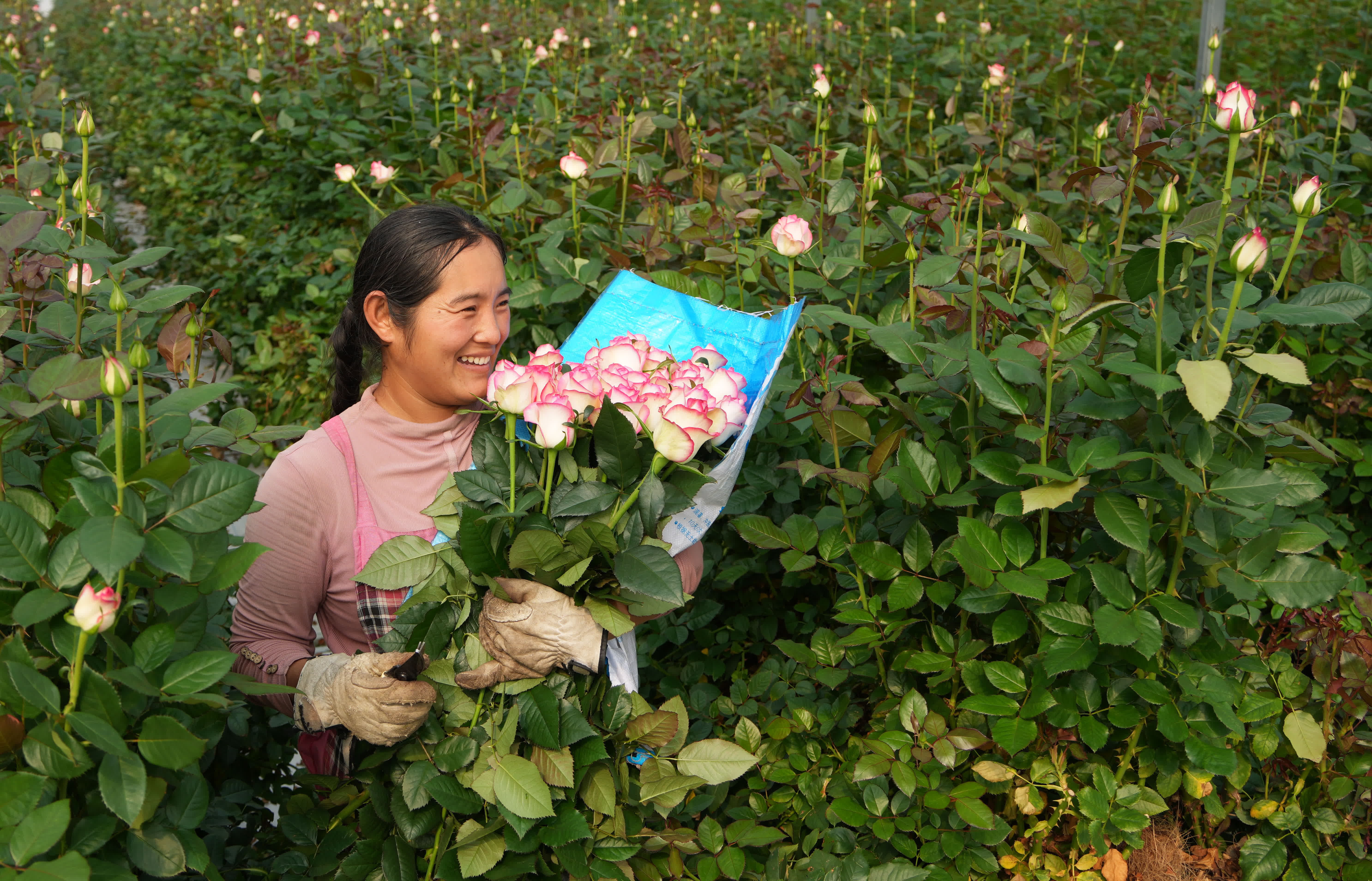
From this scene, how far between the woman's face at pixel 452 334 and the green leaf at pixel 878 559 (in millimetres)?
Result: 760

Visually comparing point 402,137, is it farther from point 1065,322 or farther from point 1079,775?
point 1079,775

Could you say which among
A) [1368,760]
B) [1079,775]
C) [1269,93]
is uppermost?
[1269,93]

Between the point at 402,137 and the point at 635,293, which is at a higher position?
the point at 635,293

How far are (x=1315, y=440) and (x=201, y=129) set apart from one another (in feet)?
22.3

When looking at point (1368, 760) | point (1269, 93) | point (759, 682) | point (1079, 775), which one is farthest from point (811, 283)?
point (1269, 93)

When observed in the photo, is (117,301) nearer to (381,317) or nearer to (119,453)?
(119,453)

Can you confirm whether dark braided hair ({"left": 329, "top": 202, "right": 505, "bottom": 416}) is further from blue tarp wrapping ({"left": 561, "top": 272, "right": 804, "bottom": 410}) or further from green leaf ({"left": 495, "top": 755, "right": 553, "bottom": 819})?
green leaf ({"left": 495, "top": 755, "right": 553, "bottom": 819})

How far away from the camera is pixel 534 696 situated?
1456 millimetres

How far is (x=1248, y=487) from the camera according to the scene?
1.59 metres

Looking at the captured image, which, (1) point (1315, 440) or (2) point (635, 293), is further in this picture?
(2) point (635, 293)

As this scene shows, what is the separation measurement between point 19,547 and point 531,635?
1.97 feet

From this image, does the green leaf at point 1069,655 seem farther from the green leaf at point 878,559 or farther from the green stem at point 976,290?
the green stem at point 976,290

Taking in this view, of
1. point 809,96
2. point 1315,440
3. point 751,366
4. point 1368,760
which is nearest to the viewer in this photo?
point 1315,440

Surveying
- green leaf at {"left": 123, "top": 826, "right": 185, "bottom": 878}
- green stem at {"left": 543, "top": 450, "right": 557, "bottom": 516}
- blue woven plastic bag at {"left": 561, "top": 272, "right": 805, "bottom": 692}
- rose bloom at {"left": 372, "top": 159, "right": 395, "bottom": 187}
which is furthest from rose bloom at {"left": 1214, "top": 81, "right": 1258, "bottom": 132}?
rose bloom at {"left": 372, "top": 159, "right": 395, "bottom": 187}
